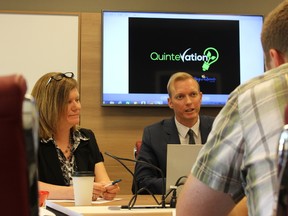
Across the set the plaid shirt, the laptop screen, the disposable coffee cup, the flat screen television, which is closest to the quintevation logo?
the flat screen television

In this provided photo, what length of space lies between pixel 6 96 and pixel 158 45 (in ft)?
12.5

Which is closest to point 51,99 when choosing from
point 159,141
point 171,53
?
point 159,141

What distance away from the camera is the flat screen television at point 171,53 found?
4141 millimetres

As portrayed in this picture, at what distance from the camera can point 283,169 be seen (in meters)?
0.55

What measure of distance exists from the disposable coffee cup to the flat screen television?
200 cm

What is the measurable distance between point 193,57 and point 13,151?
3.82 metres

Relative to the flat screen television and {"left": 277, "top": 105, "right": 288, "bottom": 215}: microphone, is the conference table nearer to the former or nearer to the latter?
{"left": 277, "top": 105, "right": 288, "bottom": 215}: microphone

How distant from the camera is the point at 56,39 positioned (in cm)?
414

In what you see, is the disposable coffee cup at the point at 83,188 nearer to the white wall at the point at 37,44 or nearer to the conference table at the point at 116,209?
the conference table at the point at 116,209

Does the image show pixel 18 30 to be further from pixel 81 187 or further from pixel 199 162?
pixel 199 162

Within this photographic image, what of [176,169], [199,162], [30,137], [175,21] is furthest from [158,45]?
[30,137]

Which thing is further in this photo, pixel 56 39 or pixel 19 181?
pixel 56 39

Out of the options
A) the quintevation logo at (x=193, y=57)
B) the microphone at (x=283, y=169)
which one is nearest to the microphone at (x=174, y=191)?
the microphone at (x=283, y=169)

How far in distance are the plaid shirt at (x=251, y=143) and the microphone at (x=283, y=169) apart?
1.30ft
